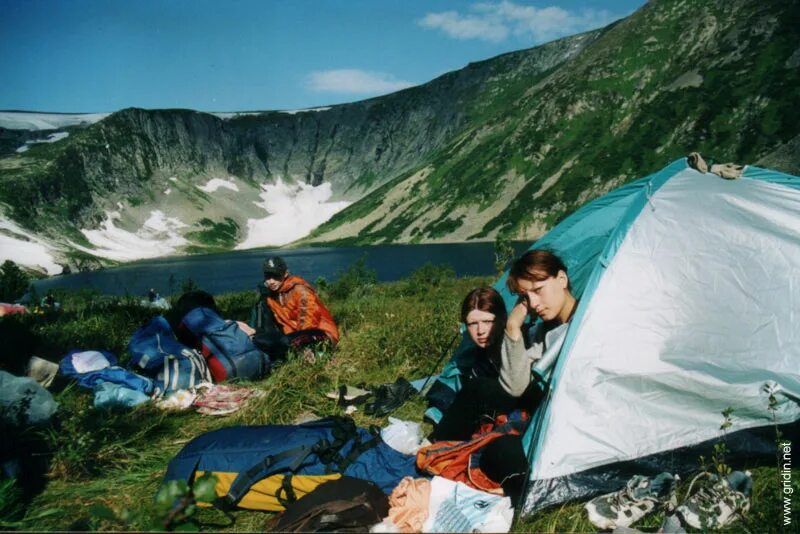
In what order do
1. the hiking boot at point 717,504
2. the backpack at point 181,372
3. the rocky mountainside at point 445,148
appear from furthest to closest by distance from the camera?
1. the rocky mountainside at point 445,148
2. the backpack at point 181,372
3. the hiking boot at point 717,504

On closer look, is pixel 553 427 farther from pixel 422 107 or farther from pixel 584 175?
pixel 422 107

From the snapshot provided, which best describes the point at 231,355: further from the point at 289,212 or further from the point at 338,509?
the point at 289,212

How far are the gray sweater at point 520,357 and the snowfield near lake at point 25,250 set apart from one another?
4118 inches

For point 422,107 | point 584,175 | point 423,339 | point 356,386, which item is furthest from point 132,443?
point 422,107

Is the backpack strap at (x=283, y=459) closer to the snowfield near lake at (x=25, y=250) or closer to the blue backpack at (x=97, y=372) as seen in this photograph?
the blue backpack at (x=97, y=372)

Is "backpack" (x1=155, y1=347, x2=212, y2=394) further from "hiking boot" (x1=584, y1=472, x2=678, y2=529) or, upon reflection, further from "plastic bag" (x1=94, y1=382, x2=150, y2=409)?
"hiking boot" (x1=584, y1=472, x2=678, y2=529)

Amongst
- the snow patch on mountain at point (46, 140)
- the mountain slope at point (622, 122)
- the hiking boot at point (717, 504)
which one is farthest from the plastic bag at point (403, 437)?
the snow patch on mountain at point (46, 140)

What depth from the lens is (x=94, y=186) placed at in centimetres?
13825

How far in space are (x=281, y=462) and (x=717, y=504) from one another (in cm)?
304

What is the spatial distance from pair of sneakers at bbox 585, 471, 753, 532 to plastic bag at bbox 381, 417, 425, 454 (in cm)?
154

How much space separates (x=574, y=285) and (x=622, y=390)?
178 centimetres

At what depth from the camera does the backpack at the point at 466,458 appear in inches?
150

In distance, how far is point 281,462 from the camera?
4.02m

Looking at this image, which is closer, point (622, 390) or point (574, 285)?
point (622, 390)
